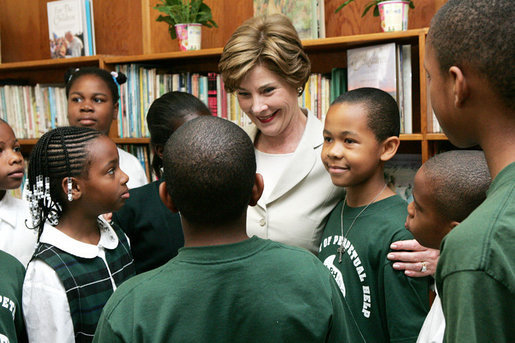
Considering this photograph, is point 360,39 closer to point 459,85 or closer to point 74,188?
point 74,188

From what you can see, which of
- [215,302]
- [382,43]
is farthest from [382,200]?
[382,43]

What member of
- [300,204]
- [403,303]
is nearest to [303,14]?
[300,204]

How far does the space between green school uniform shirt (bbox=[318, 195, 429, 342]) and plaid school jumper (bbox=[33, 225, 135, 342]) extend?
662 mm

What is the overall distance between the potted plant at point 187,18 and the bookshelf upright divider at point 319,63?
87 mm

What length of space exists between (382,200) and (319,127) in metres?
0.40

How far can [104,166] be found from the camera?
1.56 m

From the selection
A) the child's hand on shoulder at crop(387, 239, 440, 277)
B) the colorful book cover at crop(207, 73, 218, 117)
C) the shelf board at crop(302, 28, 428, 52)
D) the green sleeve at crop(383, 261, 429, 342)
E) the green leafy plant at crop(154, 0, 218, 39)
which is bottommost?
the green sleeve at crop(383, 261, 429, 342)

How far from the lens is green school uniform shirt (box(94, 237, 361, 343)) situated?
0.87 metres

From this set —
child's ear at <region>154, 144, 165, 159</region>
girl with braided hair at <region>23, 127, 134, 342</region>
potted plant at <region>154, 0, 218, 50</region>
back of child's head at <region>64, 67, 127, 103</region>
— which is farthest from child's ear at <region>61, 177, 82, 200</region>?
potted plant at <region>154, 0, 218, 50</region>

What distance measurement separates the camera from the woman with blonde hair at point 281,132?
1.71 metres

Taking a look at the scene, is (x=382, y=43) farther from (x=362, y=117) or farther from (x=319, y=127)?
(x=362, y=117)

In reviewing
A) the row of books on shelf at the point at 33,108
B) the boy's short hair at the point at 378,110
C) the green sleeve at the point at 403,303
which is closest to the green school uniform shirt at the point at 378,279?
the green sleeve at the point at 403,303

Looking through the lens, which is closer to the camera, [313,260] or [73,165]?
[313,260]

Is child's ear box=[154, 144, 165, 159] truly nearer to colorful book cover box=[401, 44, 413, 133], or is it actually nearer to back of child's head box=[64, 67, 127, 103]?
back of child's head box=[64, 67, 127, 103]
